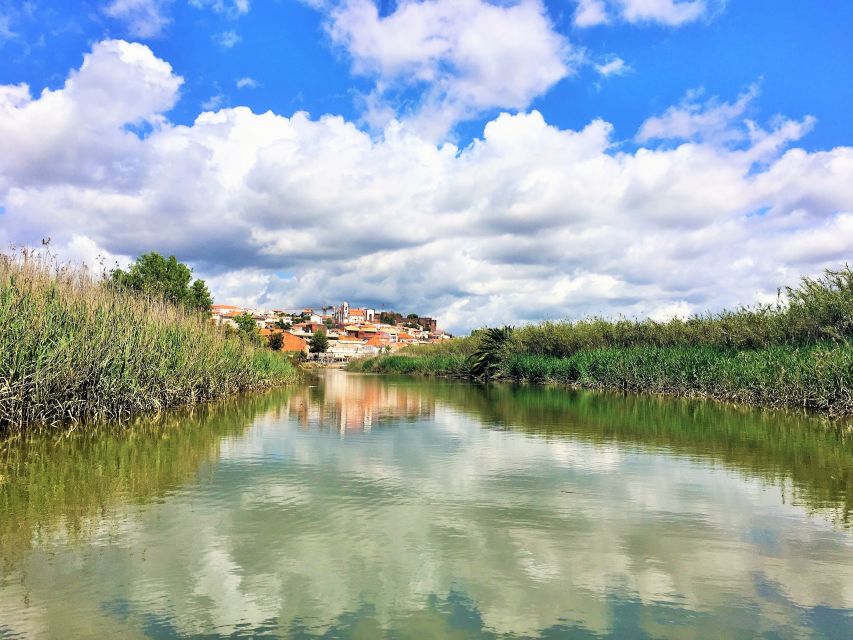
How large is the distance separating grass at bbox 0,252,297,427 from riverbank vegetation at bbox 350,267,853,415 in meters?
18.1

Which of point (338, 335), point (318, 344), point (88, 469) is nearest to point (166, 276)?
point (88, 469)

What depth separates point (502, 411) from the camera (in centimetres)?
1881

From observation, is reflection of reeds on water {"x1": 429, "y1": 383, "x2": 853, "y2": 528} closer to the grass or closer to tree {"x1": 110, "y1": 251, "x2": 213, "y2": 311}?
the grass

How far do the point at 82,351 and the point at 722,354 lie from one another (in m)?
23.2

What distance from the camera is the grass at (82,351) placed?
11.0 meters

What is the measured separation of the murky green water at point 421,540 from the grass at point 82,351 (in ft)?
4.12

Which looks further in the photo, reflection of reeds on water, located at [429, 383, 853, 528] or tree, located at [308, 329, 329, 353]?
tree, located at [308, 329, 329, 353]

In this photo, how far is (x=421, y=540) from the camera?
5387 mm

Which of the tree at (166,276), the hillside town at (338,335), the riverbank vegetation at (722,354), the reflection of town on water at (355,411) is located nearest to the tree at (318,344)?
the hillside town at (338,335)

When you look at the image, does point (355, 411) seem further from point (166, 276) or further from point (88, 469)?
point (166, 276)

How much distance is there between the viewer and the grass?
11.0 m

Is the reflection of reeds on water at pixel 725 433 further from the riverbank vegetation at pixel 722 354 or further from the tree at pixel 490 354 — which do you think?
the tree at pixel 490 354

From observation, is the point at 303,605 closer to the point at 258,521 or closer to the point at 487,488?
the point at 258,521

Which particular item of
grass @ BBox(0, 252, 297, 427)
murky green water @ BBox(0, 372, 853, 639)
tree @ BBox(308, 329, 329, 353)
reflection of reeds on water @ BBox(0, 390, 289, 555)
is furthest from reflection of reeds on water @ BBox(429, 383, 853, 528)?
tree @ BBox(308, 329, 329, 353)
